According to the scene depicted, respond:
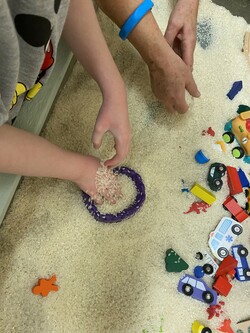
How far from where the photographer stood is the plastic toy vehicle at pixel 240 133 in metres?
1.01

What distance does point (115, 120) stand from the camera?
31.9 inches

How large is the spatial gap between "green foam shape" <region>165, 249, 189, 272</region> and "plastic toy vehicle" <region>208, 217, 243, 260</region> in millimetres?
76

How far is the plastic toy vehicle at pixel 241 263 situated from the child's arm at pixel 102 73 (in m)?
0.32

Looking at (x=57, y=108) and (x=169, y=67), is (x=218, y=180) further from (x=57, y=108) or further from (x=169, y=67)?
(x=57, y=108)

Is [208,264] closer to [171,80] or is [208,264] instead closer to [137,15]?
[171,80]

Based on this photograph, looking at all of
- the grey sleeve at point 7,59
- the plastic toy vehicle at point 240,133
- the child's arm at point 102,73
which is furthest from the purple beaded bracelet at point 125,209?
the grey sleeve at point 7,59

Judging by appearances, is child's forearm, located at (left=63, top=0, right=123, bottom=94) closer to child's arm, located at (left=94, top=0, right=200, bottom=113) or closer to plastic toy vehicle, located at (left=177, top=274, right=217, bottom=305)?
child's arm, located at (left=94, top=0, right=200, bottom=113)

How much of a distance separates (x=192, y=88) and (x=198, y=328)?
19.2 inches

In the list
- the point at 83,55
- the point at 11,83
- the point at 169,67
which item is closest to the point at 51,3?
the point at 11,83

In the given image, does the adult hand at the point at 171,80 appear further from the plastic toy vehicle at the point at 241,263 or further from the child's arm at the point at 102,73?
the plastic toy vehicle at the point at 241,263

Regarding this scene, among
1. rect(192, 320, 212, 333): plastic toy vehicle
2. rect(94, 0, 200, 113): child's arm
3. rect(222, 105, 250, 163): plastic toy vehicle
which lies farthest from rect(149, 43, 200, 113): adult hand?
rect(192, 320, 212, 333): plastic toy vehicle

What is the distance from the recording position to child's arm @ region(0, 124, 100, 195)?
71 centimetres

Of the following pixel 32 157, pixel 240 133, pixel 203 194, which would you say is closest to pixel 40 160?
pixel 32 157

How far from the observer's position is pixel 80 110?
1.02 m
